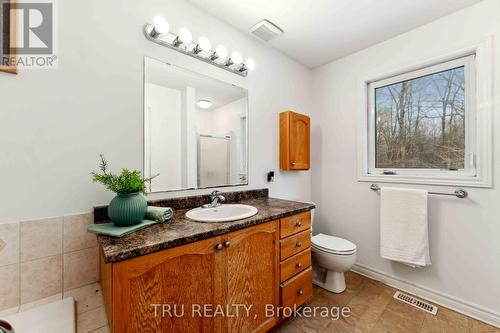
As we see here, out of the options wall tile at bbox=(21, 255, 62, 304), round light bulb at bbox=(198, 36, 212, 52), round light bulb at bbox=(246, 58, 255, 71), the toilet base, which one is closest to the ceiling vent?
round light bulb at bbox=(246, 58, 255, 71)

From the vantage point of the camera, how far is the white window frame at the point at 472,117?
149 cm

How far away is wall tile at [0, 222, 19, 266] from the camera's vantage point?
0.91 m

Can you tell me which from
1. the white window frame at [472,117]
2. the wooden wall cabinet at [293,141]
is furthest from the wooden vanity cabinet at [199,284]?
the white window frame at [472,117]

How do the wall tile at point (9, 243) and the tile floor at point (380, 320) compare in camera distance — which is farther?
the tile floor at point (380, 320)

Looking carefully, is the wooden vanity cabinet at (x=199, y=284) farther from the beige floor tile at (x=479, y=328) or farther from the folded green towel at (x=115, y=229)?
the beige floor tile at (x=479, y=328)

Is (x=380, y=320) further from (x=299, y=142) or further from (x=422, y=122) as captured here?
(x=422, y=122)

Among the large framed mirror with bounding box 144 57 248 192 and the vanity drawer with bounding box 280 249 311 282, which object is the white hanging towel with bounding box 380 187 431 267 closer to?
the vanity drawer with bounding box 280 249 311 282

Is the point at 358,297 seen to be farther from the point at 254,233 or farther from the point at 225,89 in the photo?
the point at 225,89

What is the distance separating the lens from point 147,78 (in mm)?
1334

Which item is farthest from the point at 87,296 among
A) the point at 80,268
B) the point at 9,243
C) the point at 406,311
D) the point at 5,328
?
the point at 406,311

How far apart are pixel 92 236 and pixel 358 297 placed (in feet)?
6.70

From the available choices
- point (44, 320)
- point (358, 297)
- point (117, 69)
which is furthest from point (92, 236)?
point (358, 297)

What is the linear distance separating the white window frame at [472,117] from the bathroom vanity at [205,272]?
1199 millimetres

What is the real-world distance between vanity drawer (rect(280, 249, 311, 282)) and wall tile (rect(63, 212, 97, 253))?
114 centimetres
